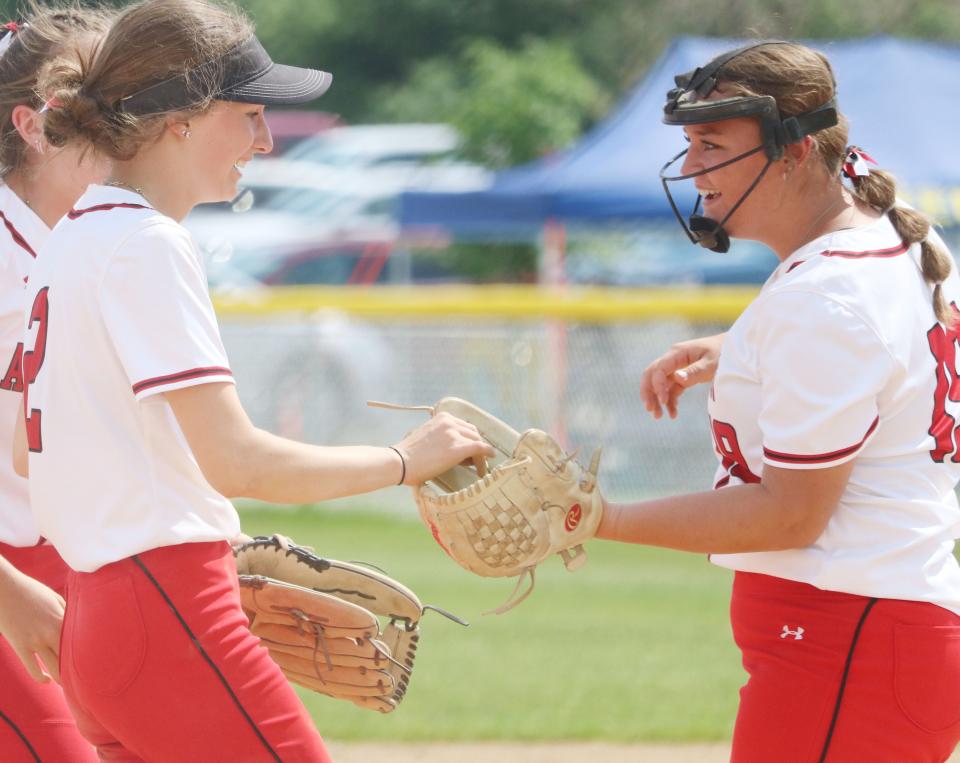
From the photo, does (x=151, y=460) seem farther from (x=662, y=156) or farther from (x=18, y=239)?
(x=662, y=156)

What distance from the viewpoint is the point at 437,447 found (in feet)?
8.26

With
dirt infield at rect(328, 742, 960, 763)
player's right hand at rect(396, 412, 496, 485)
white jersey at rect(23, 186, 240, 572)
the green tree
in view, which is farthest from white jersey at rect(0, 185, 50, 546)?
the green tree

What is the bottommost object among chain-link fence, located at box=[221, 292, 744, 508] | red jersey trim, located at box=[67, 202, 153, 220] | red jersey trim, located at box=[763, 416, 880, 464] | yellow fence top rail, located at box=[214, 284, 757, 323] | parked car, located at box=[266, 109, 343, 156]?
parked car, located at box=[266, 109, 343, 156]

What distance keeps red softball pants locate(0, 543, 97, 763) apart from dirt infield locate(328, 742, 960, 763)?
2.39m

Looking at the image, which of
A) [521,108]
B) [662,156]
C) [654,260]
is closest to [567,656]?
[662,156]

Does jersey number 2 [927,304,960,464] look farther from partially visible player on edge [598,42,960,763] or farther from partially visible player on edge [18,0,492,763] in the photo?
partially visible player on edge [18,0,492,763]

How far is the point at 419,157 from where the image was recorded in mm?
22766

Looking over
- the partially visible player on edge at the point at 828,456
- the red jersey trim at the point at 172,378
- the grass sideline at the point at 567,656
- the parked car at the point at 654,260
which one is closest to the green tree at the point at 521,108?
the parked car at the point at 654,260

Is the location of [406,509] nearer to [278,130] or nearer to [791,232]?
[791,232]

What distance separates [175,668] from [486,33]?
28.2 meters

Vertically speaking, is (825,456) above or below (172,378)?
below

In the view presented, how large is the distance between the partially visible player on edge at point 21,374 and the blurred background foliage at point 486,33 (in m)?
20.1

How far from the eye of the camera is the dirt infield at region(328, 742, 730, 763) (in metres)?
5.00

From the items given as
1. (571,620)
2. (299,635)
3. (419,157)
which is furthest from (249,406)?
(419,157)
